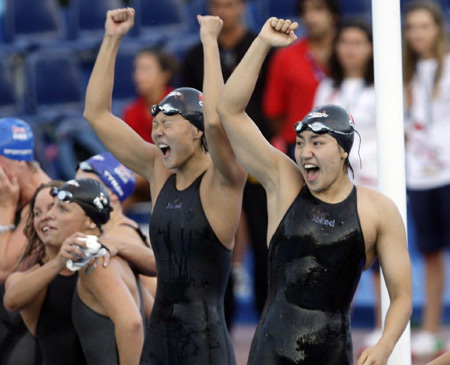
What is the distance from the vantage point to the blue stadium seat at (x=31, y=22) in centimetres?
1091

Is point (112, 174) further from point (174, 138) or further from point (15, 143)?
point (174, 138)

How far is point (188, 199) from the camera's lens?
470cm

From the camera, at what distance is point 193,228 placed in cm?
464

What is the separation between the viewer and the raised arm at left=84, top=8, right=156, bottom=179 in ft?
16.5

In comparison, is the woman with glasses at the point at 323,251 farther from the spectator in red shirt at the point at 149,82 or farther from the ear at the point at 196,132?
the spectator in red shirt at the point at 149,82

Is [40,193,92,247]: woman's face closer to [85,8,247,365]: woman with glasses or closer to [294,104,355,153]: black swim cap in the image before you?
[85,8,247,365]: woman with glasses

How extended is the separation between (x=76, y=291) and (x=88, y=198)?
1.46ft

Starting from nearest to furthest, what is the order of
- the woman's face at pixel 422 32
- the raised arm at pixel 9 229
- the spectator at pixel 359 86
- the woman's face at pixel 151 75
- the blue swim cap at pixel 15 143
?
the raised arm at pixel 9 229, the blue swim cap at pixel 15 143, the spectator at pixel 359 86, the woman's face at pixel 422 32, the woman's face at pixel 151 75

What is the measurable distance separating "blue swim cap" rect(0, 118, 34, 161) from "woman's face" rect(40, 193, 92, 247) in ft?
3.99

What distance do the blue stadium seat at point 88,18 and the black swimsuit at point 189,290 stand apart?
257 inches

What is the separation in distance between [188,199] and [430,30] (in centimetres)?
294

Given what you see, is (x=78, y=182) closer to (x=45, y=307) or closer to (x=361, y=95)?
(x=45, y=307)

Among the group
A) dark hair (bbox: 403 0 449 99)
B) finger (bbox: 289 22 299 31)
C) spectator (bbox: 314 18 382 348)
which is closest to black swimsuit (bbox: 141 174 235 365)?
finger (bbox: 289 22 299 31)

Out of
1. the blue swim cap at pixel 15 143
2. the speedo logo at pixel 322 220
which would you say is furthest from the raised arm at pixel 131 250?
the speedo logo at pixel 322 220
